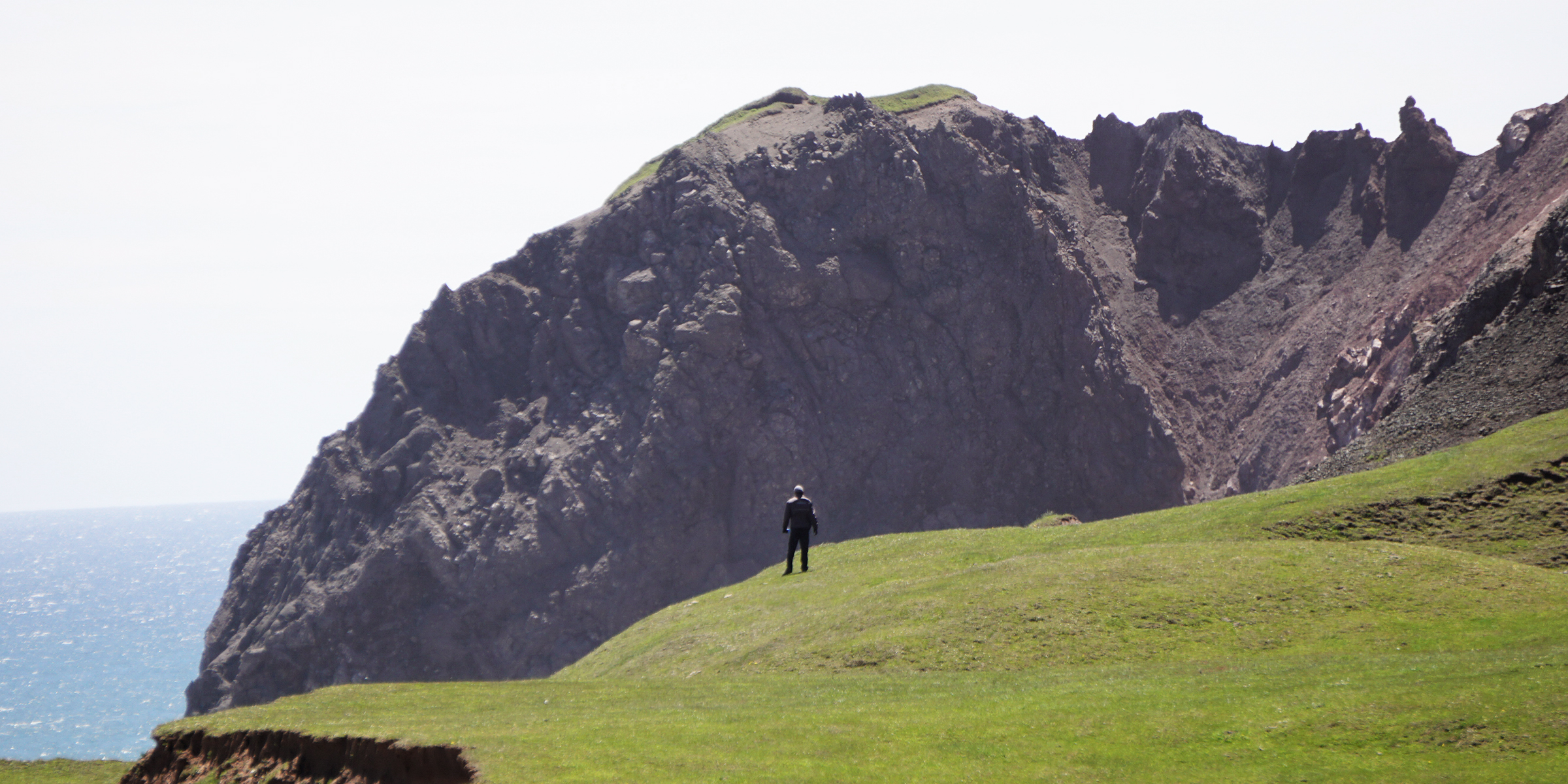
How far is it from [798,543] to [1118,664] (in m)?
20.8

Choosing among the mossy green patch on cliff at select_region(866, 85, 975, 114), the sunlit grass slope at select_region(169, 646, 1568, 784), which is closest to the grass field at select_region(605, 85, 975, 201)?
the mossy green patch on cliff at select_region(866, 85, 975, 114)

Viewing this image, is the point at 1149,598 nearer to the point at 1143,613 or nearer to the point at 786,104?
the point at 1143,613

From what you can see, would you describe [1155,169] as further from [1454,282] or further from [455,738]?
[455,738]

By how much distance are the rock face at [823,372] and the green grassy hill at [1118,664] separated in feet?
251

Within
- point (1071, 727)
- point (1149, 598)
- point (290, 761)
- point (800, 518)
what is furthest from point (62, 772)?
point (1149, 598)

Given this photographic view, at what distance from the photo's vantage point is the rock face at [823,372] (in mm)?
117750

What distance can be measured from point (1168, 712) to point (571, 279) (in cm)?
12036

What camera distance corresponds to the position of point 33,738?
543 feet

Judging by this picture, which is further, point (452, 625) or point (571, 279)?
point (571, 279)

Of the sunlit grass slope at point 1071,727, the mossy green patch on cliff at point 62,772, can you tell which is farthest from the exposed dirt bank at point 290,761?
the mossy green patch on cliff at point 62,772

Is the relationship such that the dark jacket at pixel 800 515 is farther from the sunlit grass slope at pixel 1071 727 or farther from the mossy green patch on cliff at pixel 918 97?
the mossy green patch on cliff at pixel 918 97

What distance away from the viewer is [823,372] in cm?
13100

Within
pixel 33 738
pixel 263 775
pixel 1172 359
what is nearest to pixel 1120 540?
pixel 263 775

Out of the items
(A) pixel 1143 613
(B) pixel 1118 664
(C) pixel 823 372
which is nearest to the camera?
(B) pixel 1118 664
